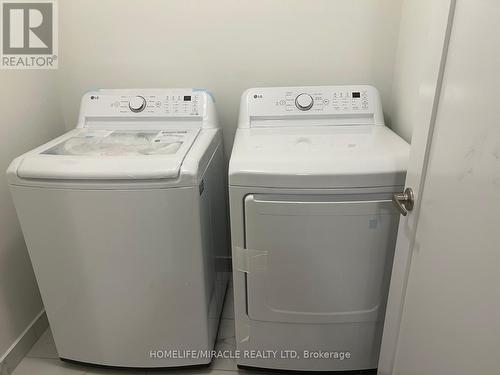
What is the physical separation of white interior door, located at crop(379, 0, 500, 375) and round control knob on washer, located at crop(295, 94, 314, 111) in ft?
2.24

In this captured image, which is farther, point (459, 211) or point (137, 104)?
point (137, 104)

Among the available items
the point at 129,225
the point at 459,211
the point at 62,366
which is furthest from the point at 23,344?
the point at 459,211

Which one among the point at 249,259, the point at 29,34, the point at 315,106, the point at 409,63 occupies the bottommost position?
the point at 249,259

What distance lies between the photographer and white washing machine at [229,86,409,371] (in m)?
1.09

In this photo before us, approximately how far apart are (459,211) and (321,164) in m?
0.44

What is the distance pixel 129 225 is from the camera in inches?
46.4

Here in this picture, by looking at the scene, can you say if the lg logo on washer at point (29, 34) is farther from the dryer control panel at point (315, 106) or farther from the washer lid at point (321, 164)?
the washer lid at point (321, 164)

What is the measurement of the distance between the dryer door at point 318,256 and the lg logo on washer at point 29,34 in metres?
1.20

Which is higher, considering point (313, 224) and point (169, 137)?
point (169, 137)

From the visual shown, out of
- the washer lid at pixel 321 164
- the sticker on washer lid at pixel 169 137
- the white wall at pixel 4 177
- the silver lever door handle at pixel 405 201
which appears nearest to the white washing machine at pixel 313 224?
the washer lid at pixel 321 164

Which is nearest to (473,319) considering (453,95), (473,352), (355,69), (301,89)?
(473,352)

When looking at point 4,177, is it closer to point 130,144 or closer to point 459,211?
point 130,144

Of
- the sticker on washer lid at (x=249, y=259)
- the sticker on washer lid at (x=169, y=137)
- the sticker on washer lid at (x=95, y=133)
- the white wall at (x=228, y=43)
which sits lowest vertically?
the sticker on washer lid at (x=249, y=259)

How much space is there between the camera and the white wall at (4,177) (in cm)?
143
